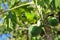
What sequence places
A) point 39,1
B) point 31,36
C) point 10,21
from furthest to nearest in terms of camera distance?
point 10,21, point 31,36, point 39,1

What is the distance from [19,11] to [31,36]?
0.85ft

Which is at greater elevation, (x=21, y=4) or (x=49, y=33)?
(x=21, y=4)

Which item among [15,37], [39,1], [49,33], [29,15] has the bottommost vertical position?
[15,37]

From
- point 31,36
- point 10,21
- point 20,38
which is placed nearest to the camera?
point 31,36

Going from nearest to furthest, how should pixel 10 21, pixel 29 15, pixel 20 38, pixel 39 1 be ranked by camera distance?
1. pixel 39 1
2. pixel 10 21
3. pixel 29 15
4. pixel 20 38

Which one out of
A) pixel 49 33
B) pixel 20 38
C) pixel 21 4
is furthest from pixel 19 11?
pixel 20 38

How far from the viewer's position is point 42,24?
1.36m

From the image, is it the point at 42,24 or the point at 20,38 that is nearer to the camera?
the point at 42,24

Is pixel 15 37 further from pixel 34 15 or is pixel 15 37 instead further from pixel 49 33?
pixel 49 33

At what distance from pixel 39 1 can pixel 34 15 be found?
20.5 inches

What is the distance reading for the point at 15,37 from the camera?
257 centimetres

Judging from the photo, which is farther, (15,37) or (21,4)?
(15,37)

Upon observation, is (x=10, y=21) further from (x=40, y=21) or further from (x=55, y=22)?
(x=55, y=22)

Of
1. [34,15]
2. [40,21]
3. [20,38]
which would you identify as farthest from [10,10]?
[20,38]
